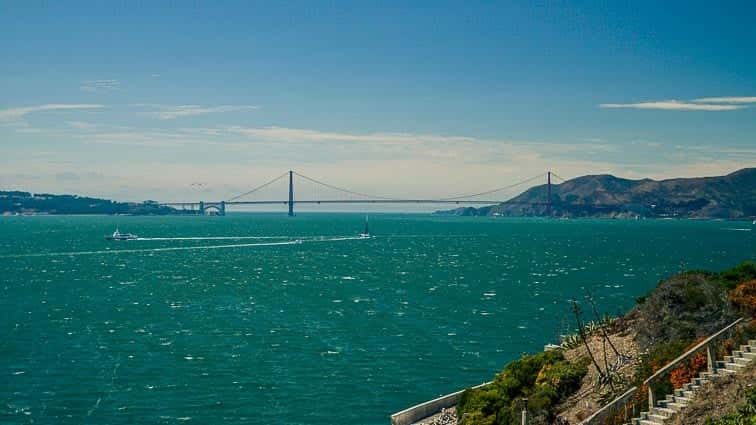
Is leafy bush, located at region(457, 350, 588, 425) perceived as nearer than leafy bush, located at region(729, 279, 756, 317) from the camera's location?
Yes

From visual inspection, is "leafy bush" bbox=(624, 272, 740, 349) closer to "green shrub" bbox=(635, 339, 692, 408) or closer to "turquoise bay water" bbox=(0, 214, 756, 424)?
"green shrub" bbox=(635, 339, 692, 408)

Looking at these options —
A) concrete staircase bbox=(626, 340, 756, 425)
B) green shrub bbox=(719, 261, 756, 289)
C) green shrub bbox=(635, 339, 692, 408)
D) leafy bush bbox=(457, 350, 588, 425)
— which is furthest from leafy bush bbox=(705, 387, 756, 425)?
green shrub bbox=(719, 261, 756, 289)

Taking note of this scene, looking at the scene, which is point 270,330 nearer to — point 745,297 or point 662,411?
→ point 745,297

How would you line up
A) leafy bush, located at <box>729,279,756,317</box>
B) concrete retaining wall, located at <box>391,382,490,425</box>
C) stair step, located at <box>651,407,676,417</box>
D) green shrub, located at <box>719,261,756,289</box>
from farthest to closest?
green shrub, located at <box>719,261,756,289</box> < concrete retaining wall, located at <box>391,382,490,425</box> < leafy bush, located at <box>729,279,756,317</box> < stair step, located at <box>651,407,676,417</box>

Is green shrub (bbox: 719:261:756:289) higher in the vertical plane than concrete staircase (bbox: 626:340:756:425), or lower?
higher

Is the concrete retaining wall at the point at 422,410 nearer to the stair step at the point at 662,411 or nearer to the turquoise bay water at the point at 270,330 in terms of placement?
the turquoise bay water at the point at 270,330

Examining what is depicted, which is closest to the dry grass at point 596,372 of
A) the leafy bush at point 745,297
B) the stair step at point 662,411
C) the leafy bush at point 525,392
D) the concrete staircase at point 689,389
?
the leafy bush at point 525,392

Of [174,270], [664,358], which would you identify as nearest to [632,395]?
[664,358]
